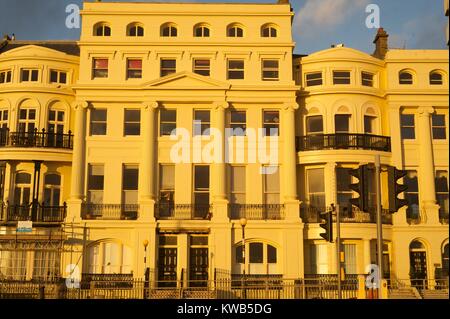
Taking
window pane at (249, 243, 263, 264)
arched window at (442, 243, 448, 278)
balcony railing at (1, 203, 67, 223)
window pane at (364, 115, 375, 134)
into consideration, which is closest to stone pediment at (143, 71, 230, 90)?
window pane at (364, 115, 375, 134)

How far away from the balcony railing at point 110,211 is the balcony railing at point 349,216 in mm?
10192

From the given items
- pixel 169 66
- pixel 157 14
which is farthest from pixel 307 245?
pixel 157 14

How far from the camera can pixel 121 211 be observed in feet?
123

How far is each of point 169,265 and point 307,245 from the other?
829 centimetres

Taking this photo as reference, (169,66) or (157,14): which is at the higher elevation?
(157,14)

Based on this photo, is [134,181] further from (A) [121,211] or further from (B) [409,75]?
(B) [409,75]

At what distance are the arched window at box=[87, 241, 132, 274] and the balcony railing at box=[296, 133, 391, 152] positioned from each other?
40.4ft

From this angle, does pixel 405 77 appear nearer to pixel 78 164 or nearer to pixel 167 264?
pixel 167 264

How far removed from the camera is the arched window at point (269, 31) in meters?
40.5

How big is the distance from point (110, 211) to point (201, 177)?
5.82 meters

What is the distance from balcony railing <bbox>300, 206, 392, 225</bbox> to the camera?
37112 millimetres
